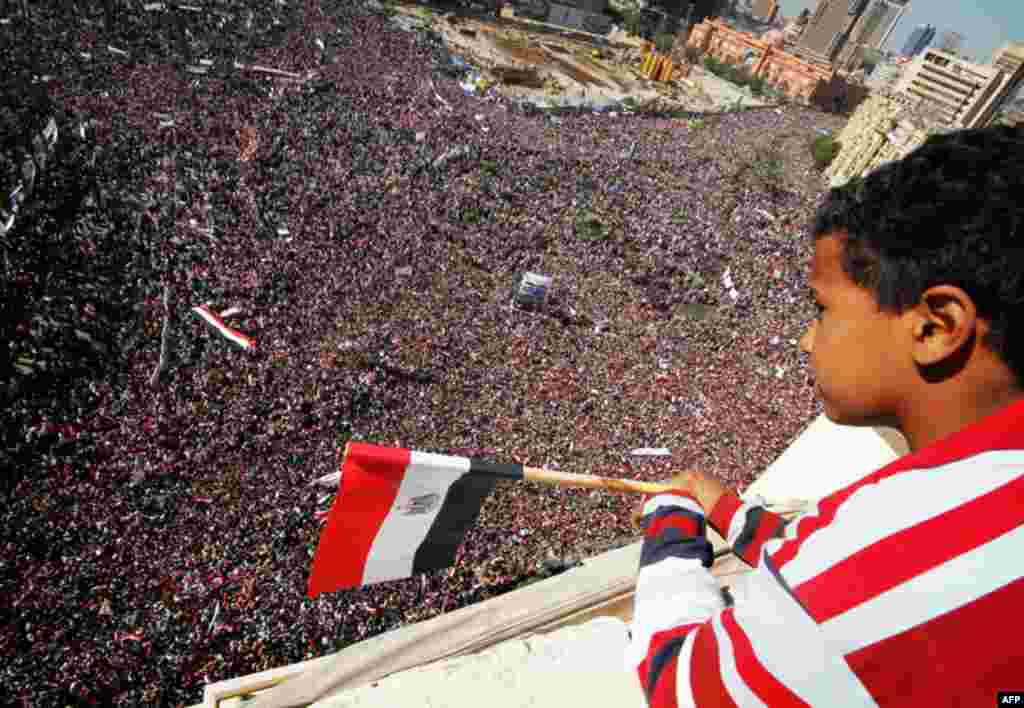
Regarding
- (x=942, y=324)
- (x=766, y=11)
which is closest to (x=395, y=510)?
(x=942, y=324)

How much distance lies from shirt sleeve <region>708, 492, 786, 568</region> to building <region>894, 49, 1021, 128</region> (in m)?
53.3

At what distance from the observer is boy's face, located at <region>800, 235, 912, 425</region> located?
1.39m

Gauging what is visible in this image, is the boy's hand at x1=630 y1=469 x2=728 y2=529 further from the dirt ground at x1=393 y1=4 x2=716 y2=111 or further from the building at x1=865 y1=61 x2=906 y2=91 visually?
the building at x1=865 y1=61 x2=906 y2=91

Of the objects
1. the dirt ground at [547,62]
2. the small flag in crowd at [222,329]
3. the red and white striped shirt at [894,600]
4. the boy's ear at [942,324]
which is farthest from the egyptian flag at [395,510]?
the dirt ground at [547,62]

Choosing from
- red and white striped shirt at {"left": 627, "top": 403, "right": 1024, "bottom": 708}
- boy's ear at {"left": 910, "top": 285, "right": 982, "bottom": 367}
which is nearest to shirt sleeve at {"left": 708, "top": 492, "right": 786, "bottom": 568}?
red and white striped shirt at {"left": 627, "top": 403, "right": 1024, "bottom": 708}

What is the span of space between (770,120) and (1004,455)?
157ft

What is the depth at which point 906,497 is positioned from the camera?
110 centimetres

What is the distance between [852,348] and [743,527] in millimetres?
1145

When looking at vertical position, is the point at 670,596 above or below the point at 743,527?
above

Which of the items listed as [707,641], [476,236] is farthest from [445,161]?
[707,641]

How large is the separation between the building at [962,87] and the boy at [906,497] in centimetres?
5367

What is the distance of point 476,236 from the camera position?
15055 millimetres

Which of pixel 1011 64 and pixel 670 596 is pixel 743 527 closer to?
pixel 670 596

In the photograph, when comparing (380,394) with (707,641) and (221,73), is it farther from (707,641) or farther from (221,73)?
(221,73)
